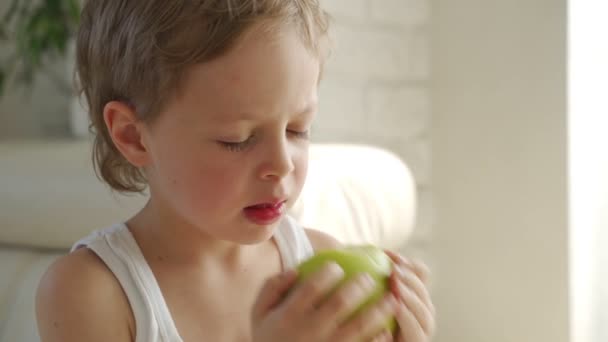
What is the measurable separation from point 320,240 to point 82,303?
0.34 meters

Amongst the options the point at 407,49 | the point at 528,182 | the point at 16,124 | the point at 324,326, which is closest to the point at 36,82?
the point at 16,124

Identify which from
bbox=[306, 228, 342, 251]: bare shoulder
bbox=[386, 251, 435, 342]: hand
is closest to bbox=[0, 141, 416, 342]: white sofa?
bbox=[306, 228, 342, 251]: bare shoulder

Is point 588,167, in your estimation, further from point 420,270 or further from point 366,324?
point 366,324

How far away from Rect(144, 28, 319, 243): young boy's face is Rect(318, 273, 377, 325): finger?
13 centimetres

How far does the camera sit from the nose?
861mm

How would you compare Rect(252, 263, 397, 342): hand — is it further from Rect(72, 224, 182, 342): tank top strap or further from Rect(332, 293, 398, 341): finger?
Rect(72, 224, 182, 342): tank top strap

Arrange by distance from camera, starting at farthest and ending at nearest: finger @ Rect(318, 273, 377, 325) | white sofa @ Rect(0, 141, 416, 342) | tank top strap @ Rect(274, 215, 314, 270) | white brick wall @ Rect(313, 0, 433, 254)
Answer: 1. white brick wall @ Rect(313, 0, 433, 254)
2. white sofa @ Rect(0, 141, 416, 342)
3. tank top strap @ Rect(274, 215, 314, 270)
4. finger @ Rect(318, 273, 377, 325)

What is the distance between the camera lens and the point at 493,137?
174cm

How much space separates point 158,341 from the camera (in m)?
0.95


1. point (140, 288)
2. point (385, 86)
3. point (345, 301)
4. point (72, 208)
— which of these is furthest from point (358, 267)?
point (385, 86)

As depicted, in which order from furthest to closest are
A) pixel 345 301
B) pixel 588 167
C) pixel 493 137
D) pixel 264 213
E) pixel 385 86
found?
pixel 385 86 → pixel 493 137 → pixel 588 167 → pixel 264 213 → pixel 345 301

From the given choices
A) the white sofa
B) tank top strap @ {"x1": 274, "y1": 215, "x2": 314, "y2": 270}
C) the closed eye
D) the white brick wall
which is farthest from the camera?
the white brick wall

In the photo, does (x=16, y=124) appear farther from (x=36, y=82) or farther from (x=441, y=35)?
(x=441, y=35)

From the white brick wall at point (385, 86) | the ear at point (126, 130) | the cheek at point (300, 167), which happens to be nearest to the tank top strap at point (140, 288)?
the ear at point (126, 130)
